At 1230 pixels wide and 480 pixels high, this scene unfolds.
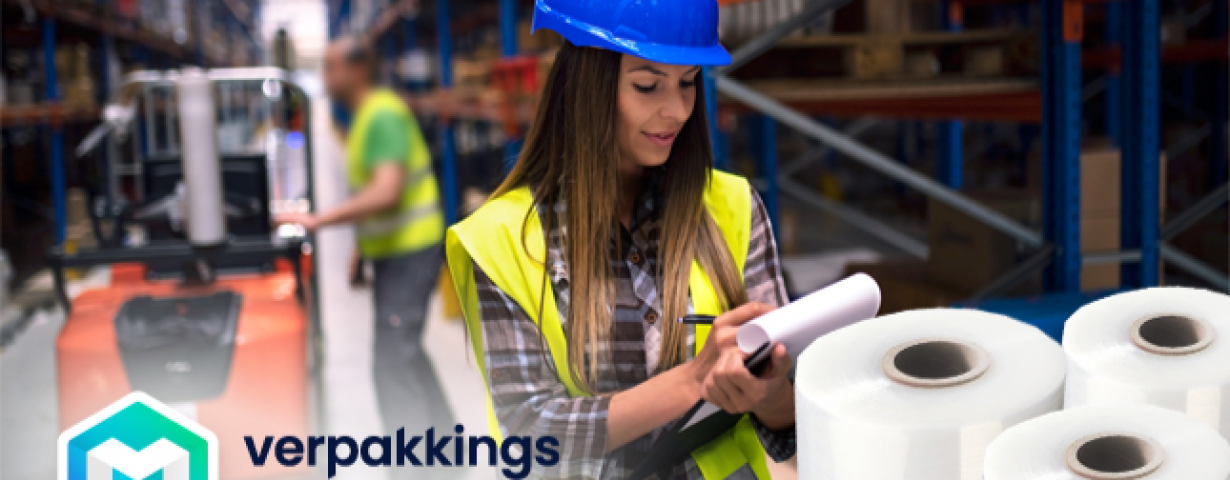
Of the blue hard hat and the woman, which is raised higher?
the blue hard hat

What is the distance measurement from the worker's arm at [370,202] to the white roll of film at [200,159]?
0.40 metres

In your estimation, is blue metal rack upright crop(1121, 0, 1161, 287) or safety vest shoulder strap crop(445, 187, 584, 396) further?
blue metal rack upright crop(1121, 0, 1161, 287)

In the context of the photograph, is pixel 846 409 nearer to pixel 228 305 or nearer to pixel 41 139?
pixel 228 305

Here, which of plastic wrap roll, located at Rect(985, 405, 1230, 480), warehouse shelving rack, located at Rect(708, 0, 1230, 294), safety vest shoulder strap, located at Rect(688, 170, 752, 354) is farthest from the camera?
warehouse shelving rack, located at Rect(708, 0, 1230, 294)

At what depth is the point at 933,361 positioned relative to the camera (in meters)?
1.12

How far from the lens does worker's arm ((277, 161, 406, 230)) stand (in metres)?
3.32

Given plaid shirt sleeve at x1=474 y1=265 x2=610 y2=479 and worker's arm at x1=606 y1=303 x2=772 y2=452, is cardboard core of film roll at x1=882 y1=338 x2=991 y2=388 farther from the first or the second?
plaid shirt sleeve at x1=474 y1=265 x2=610 y2=479

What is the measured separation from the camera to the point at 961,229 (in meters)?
3.56

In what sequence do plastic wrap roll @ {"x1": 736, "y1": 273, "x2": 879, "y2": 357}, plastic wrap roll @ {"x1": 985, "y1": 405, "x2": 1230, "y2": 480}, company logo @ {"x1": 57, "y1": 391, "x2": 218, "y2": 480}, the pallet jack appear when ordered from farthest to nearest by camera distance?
the pallet jack, company logo @ {"x1": 57, "y1": 391, "x2": 218, "y2": 480}, plastic wrap roll @ {"x1": 736, "y1": 273, "x2": 879, "y2": 357}, plastic wrap roll @ {"x1": 985, "y1": 405, "x2": 1230, "y2": 480}

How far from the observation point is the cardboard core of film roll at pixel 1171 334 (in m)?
1.08

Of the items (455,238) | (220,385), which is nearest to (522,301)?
(455,238)

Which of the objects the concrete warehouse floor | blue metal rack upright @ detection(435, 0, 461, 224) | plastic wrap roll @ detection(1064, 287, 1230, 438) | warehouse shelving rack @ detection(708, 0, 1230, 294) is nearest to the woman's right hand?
plastic wrap roll @ detection(1064, 287, 1230, 438)

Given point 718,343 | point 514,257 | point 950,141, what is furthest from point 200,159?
point 950,141

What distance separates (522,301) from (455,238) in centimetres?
11
